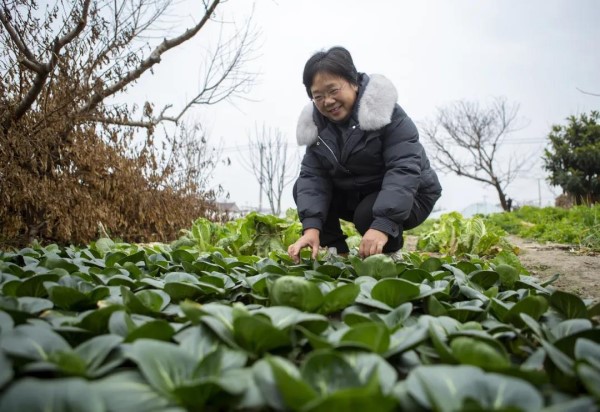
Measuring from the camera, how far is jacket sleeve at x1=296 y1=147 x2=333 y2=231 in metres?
2.76

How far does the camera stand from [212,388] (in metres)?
0.72

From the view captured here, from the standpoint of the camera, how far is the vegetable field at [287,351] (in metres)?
0.67

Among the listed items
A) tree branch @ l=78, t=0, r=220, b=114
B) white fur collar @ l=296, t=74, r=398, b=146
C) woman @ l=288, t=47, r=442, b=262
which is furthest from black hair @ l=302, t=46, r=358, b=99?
tree branch @ l=78, t=0, r=220, b=114

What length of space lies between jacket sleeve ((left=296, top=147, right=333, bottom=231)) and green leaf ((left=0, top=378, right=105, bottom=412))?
212 cm

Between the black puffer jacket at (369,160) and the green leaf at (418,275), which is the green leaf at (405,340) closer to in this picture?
the green leaf at (418,275)

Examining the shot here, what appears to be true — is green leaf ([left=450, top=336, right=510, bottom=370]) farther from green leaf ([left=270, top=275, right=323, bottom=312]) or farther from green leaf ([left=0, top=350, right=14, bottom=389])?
green leaf ([left=0, top=350, right=14, bottom=389])

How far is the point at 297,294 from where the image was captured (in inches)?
46.5

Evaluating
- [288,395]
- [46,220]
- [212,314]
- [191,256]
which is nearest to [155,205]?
[46,220]

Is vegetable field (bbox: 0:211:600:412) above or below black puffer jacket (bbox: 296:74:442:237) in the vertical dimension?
below

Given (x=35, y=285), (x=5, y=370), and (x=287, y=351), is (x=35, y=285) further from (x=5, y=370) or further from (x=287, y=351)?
(x=287, y=351)

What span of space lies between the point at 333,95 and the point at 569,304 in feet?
5.61

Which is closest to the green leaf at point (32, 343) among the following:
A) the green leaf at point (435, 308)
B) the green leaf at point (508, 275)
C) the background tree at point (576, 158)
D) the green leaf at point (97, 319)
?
the green leaf at point (97, 319)

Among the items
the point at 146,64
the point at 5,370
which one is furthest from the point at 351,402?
the point at 146,64

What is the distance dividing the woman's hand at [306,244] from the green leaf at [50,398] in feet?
5.52
